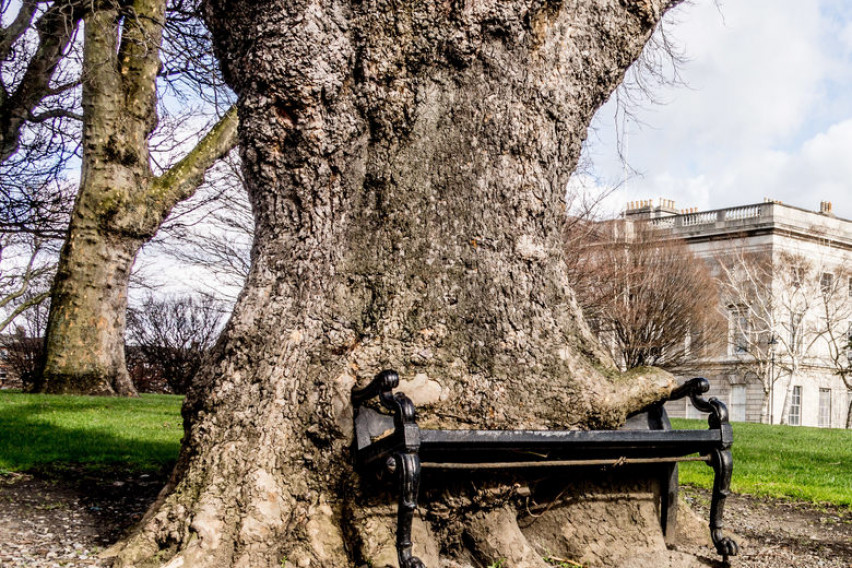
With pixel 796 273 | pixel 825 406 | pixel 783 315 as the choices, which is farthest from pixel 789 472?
pixel 825 406

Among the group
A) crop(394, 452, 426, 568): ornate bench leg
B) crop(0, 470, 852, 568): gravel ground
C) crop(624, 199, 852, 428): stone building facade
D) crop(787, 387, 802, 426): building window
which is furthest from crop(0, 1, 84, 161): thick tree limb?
crop(787, 387, 802, 426): building window

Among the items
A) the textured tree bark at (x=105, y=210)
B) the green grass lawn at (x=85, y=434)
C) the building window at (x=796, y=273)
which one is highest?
the building window at (x=796, y=273)

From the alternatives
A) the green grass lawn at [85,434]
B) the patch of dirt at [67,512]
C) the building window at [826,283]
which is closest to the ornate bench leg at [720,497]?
the patch of dirt at [67,512]

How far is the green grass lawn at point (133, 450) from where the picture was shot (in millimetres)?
6020

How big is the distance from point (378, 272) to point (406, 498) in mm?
1092

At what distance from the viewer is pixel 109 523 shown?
405 centimetres

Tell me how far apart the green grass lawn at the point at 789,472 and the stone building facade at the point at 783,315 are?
101 feet

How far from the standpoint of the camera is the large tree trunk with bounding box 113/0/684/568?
129 inches

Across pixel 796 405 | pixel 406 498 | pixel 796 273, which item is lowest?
pixel 406 498

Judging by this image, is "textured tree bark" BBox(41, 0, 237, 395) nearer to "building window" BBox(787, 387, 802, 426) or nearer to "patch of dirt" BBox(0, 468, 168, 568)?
"patch of dirt" BBox(0, 468, 168, 568)

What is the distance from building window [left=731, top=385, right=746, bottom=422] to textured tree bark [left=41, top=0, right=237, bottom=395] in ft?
128

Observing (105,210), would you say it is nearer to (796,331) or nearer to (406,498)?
(406,498)

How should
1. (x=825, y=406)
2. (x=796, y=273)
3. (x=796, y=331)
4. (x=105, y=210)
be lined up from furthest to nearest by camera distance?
(x=825, y=406)
(x=796, y=331)
(x=796, y=273)
(x=105, y=210)

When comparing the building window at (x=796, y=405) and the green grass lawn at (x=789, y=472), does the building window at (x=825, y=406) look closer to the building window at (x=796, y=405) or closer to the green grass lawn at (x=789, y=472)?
the building window at (x=796, y=405)
